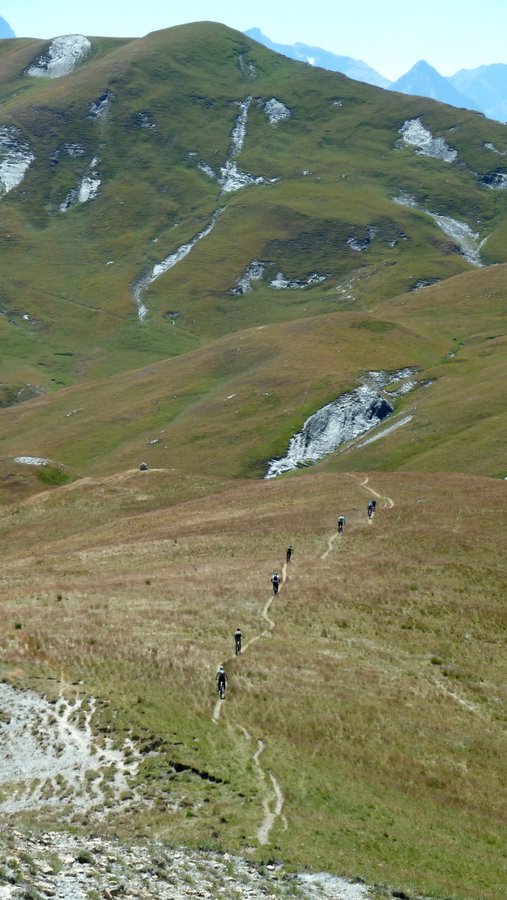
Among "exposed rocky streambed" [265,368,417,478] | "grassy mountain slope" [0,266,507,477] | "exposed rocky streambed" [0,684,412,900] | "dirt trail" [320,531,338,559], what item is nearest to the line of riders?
"dirt trail" [320,531,338,559]

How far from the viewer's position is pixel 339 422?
162625 mm

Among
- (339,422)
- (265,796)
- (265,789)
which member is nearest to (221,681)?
(265,789)

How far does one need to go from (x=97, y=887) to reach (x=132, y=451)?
459 ft

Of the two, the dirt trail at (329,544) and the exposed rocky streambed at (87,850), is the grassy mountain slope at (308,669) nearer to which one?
the dirt trail at (329,544)

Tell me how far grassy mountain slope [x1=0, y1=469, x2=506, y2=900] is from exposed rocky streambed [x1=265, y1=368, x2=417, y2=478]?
67.7 m

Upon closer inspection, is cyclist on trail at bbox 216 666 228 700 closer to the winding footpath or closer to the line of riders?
the line of riders

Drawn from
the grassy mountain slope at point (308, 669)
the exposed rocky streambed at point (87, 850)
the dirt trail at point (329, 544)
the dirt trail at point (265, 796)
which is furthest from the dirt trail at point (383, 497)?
the exposed rocky streambed at point (87, 850)

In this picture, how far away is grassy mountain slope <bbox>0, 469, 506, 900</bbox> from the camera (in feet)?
102

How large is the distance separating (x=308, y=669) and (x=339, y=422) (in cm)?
11772

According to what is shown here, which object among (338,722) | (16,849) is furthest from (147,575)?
(16,849)

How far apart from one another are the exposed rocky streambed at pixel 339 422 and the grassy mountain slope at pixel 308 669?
222ft

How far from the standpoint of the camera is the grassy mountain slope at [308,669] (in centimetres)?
3103

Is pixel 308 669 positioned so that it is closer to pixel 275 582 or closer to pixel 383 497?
pixel 275 582

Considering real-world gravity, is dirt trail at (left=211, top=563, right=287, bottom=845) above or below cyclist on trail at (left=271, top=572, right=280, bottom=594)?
below
